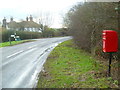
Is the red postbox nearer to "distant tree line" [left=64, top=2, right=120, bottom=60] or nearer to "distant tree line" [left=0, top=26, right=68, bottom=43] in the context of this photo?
"distant tree line" [left=64, top=2, right=120, bottom=60]

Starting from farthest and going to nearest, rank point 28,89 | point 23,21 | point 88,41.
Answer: point 23,21, point 88,41, point 28,89

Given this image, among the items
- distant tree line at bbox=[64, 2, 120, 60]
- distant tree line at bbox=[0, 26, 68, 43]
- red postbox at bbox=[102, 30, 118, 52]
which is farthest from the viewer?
distant tree line at bbox=[0, 26, 68, 43]

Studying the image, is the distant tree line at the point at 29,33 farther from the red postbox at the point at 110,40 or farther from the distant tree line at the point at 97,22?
the red postbox at the point at 110,40

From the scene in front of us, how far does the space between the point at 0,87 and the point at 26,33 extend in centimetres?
3195

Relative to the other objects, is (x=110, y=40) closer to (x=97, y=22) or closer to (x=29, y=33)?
(x=97, y=22)

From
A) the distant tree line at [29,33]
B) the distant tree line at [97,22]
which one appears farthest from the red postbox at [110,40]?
the distant tree line at [29,33]

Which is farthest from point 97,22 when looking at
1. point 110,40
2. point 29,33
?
point 29,33

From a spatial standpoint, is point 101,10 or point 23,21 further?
point 23,21

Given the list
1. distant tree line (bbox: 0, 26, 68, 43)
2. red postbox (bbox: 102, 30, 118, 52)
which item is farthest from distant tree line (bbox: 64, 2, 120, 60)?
distant tree line (bbox: 0, 26, 68, 43)

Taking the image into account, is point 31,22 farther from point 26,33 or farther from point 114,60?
point 114,60

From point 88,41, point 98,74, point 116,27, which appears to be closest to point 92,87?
point 98,74

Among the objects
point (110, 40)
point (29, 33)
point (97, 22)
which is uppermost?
point (97, 22)

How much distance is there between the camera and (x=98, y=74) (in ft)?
19.2

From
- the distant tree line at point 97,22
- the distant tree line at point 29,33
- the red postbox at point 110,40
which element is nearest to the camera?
the red postbox at point 110,40
